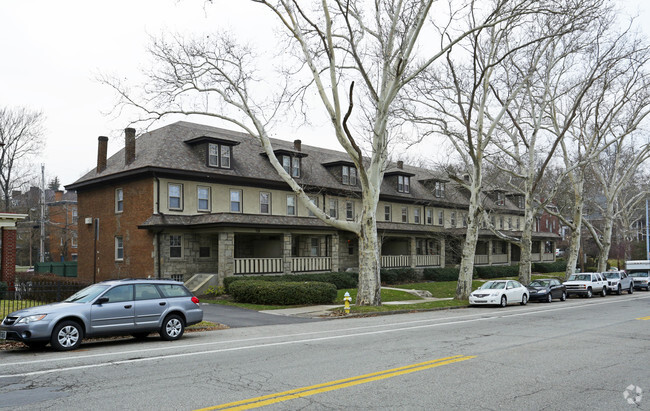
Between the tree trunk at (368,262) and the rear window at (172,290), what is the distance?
9.09m

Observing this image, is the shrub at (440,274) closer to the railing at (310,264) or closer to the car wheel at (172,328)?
the railing at (310,264)

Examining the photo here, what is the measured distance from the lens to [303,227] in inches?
1252

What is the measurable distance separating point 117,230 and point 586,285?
93.5 feet

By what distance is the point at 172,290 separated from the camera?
1435cm

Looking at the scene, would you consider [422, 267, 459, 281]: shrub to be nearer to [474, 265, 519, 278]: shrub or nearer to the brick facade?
[474, 265, 519, 278]: shrub

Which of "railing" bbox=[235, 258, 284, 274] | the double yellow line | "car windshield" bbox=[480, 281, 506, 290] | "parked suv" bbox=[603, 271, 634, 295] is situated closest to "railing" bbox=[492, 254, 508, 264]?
"parked suv" bbox=[603, 271, 634, 295]

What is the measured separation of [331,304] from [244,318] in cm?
611

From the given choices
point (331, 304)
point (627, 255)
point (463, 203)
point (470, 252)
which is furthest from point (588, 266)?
point (331, 304)

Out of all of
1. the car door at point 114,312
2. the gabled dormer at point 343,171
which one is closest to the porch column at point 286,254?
the gabled dormer at point 343,171

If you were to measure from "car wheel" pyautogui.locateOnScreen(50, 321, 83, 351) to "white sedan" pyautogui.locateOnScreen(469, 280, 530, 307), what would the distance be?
18.6 meters

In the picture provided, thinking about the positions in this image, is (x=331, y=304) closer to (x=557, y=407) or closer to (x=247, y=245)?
(x=247, y=245)

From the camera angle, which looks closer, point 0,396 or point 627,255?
point 0,396

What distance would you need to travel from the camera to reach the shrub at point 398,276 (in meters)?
37.6

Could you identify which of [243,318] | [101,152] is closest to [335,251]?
[243,318]
